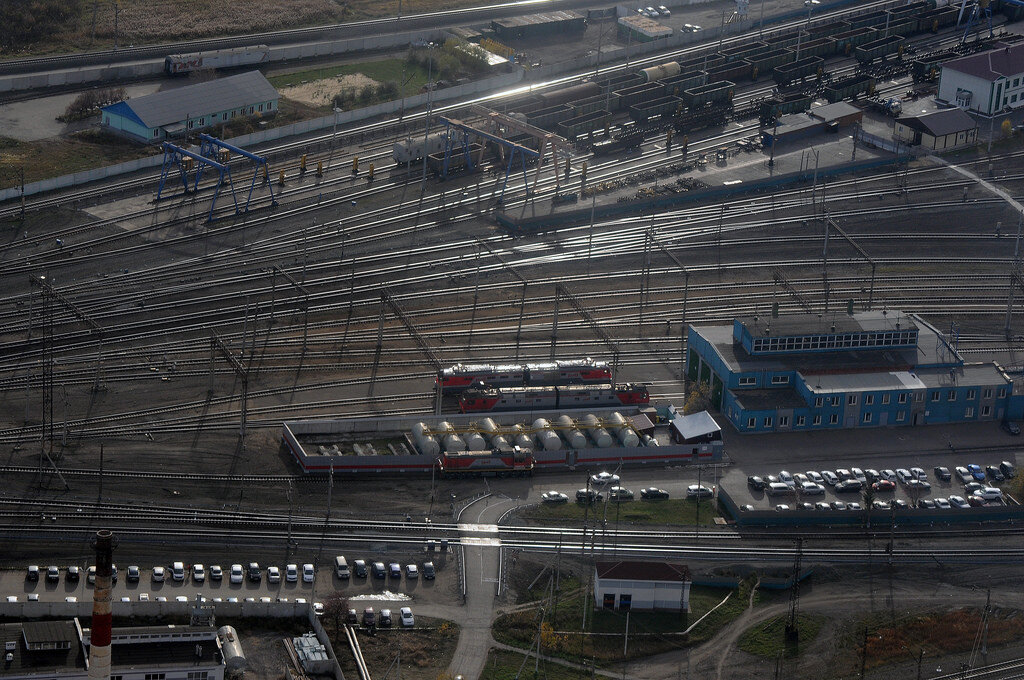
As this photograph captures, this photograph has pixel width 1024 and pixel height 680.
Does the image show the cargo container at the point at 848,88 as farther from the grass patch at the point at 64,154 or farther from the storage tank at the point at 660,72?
the grass patch at the point at 64,154

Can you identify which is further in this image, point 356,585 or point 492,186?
point 492,186

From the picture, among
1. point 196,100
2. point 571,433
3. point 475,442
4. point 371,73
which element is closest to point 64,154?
point 196,100

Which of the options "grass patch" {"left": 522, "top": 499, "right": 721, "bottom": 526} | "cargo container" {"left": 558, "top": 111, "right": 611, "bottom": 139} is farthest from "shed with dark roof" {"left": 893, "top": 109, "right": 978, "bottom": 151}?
"grass patch" {"left": 522, "top": 499, "right": 721, "bottom": 526}

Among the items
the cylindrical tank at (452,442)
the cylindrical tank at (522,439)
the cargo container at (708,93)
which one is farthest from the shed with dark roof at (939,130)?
the cylindrical tank at (452,442)

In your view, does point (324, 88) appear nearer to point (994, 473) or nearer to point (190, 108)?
point (190, 108)

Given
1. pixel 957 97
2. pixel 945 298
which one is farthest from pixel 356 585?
pixel 957 97

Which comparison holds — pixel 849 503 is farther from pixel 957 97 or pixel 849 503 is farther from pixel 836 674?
pixel 957 97
